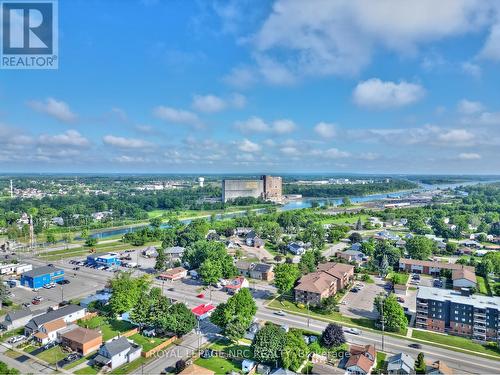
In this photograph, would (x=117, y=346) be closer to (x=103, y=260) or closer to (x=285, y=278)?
(x=285, y=278)

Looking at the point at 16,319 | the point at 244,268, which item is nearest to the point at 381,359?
the point at 244,268

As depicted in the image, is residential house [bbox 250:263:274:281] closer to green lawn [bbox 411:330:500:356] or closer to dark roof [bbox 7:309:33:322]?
green lawn [bbox 411:330:500:356]

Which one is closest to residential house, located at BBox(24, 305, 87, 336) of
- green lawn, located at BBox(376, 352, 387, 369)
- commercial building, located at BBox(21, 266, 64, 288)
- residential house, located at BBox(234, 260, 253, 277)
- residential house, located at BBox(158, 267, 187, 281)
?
residential house, located at BBox(158, 267, 187, 281)

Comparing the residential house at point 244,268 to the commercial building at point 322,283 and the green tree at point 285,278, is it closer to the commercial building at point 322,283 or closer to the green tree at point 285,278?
the green tree at point 285,278

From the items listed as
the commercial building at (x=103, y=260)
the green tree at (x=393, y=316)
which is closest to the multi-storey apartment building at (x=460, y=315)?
the green tree at (x=393, y=316)

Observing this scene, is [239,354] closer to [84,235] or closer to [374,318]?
[374,318]

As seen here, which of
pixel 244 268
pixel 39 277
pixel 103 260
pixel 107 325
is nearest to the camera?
pixel 107 325
